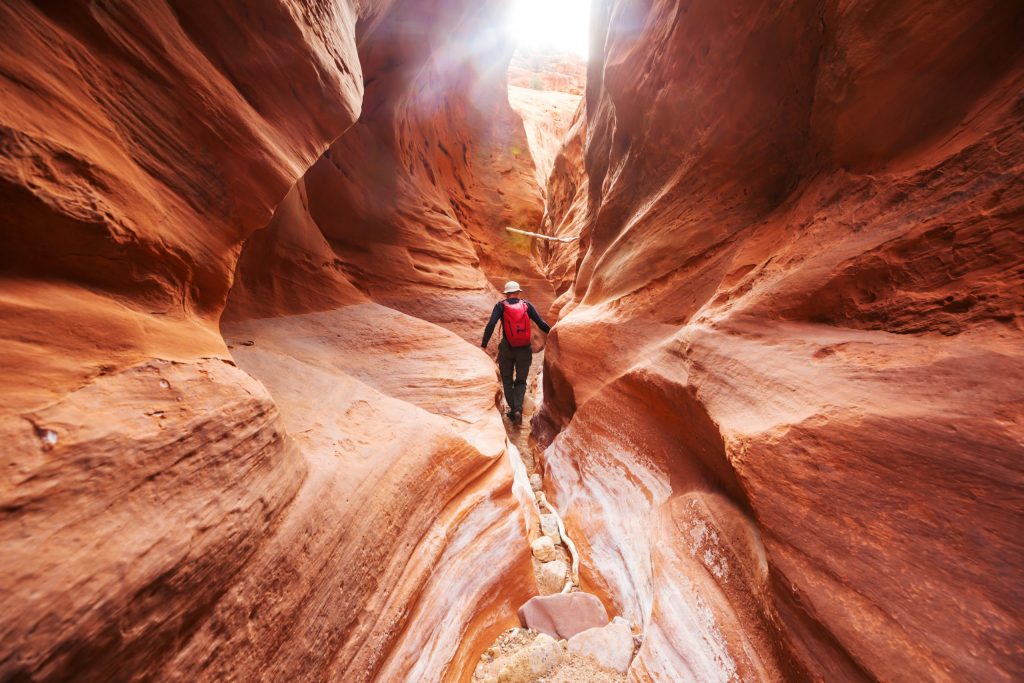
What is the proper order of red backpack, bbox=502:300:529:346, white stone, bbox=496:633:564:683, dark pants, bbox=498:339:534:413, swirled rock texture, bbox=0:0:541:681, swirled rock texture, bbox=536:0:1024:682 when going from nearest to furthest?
swirled rock texture, bbox=0:0:541:681, swirled rock texture, bbox=536:0:1024:682, white stone, bbox=496:633:564:683, red backpack, bbox=502:300:529:346, dark pants, bbox=498:339:534:413

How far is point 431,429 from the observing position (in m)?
2.73

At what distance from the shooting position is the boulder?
2.18m

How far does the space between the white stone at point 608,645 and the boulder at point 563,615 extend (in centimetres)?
11

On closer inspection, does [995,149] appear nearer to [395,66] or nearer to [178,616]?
[178,616]

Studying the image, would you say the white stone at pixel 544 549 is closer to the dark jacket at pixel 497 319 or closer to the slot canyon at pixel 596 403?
the slot canyon at pixel 596 403

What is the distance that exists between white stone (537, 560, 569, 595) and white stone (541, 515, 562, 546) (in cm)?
32

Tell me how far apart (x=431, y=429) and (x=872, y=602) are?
240cm

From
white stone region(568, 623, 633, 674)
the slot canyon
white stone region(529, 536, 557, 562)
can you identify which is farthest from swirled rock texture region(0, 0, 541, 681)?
white stone region(568, 623, 633, 674)

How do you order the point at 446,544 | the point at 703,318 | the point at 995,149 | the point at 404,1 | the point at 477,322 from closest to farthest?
1. the point at 995,149
2. the point at 446,544
3. the point at 703,318
4. the point at 404,1
5. the point at 477,322

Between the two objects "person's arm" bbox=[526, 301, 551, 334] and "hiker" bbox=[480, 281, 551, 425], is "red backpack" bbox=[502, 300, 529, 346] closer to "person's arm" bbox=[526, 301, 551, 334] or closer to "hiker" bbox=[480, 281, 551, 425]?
"hiker" bbox=[480, 281, 551, 425]

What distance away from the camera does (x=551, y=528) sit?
3.28 meters

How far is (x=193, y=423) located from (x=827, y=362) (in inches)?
108

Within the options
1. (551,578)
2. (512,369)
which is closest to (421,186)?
(512,369)

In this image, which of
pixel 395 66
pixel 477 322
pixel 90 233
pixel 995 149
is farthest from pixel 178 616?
pixel 395 66
